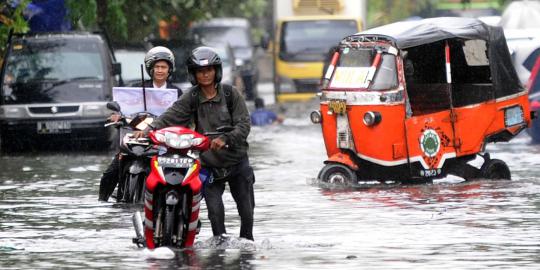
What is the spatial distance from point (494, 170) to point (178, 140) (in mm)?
8239

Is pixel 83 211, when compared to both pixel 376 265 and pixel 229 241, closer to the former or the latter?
pixel 229 241

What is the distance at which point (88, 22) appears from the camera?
29.5m

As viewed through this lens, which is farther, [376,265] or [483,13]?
[483,13]

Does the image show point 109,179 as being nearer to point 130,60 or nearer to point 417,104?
point 417,104

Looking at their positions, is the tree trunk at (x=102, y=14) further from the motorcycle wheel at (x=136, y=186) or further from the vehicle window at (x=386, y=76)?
the motorcycle wheel at (x=136, y=186)

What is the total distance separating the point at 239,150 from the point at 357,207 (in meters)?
4.21

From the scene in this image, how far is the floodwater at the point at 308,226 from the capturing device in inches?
458

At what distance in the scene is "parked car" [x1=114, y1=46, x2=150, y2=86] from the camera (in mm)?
29125

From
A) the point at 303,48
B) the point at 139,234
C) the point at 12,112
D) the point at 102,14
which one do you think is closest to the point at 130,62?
the point at 102,14

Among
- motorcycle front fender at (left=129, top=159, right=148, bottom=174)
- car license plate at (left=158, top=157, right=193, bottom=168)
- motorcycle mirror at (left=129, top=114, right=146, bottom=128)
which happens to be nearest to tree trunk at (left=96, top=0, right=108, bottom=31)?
motorcycle front fender at (left=129, top=159, right=148, bottom=174)

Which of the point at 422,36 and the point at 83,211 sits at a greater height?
the point at 422,36

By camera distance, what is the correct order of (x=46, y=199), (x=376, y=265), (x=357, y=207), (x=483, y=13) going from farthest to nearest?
(x=483, y=13) < (x=46, y=199) < (x=357, y=207) < (x=376, y=265)

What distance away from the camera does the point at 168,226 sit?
11867 millimetres

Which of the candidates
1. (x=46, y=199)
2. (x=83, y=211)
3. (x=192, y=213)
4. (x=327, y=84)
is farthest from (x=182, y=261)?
(x=327, y=84)
